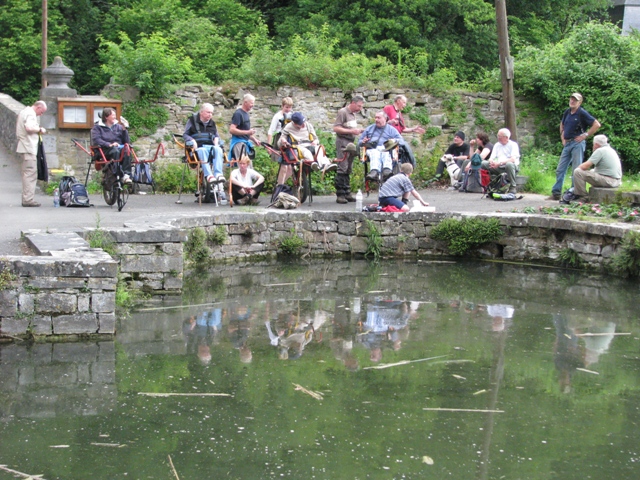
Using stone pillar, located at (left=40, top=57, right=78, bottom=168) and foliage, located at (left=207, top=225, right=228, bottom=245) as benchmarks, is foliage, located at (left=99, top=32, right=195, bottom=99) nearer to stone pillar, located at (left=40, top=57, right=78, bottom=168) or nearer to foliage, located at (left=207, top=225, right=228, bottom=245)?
stone pillar, located at (left=40, top=57, right=78, bottom=168)

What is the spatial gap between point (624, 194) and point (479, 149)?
3.79m

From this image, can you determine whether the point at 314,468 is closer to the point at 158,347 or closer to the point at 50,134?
the point at 158,347

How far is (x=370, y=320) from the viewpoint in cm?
991

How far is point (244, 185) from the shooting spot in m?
14.6

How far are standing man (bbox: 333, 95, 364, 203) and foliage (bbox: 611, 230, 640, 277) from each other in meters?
4.43

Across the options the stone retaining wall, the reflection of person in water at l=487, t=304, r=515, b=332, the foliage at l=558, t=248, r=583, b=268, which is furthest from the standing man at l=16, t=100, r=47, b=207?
the foliage at l=558, t=248, r=583, b=268

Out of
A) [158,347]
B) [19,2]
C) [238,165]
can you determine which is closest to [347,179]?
[238,165]

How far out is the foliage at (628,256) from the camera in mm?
12055

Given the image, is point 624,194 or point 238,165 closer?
point 624,194

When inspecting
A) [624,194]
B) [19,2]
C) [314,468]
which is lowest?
[314,468]

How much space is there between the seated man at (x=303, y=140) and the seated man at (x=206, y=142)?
3.20 ft

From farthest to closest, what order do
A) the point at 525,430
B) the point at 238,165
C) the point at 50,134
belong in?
the point at 50,134, the point at 238,165, the point at 525,430

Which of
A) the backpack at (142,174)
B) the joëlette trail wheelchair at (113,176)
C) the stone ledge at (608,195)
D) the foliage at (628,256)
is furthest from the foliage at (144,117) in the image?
the foliage at (628,256)

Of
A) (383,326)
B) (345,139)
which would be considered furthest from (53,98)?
(383,326)
